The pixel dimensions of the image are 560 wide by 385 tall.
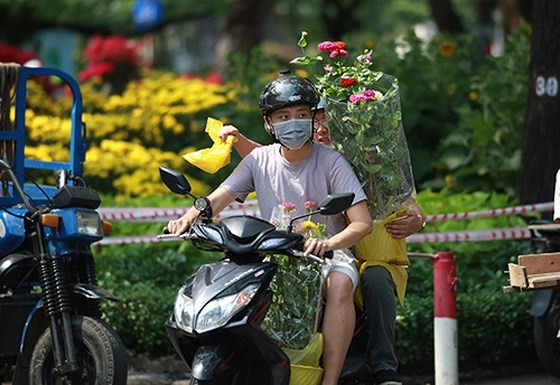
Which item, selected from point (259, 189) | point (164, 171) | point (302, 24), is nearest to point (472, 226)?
point (259, 189)

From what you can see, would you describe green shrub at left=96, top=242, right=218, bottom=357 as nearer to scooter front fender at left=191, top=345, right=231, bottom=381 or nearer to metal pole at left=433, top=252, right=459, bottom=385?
metal pole at left=433, top=252, right=459, bottom=385

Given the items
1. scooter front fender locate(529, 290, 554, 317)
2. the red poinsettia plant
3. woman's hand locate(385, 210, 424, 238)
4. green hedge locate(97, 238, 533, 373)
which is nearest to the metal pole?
green hedge locate(97, 238, 533, 373)

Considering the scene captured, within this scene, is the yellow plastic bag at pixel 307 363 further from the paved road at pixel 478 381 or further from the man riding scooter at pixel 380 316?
the paved road at pixel 478 381

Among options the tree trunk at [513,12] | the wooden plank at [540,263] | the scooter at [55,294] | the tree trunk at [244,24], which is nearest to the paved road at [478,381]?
the scooter at [55,294]

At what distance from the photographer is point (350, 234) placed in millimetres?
5105

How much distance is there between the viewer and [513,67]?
11.0 metres

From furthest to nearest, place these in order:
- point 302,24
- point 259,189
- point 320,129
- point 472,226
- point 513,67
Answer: point 302,24, point 513,67, point 472,226, point 320,129, point 259,189

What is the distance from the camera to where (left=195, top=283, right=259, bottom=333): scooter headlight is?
4.63m

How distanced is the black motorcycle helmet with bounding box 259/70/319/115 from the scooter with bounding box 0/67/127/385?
1.28 metres

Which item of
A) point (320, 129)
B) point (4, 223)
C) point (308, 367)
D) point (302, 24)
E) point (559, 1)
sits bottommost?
point (308, 367)

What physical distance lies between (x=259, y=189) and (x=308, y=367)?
0.94 m

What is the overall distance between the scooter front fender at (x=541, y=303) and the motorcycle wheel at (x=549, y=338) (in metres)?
0.03

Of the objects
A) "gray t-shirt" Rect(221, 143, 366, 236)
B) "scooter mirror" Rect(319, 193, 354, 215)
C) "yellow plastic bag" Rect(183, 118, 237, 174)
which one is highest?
"yellow plastic bag" Rect(183, 118, 237, 174)

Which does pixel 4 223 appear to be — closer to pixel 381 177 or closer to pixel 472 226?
pixel 381 177
